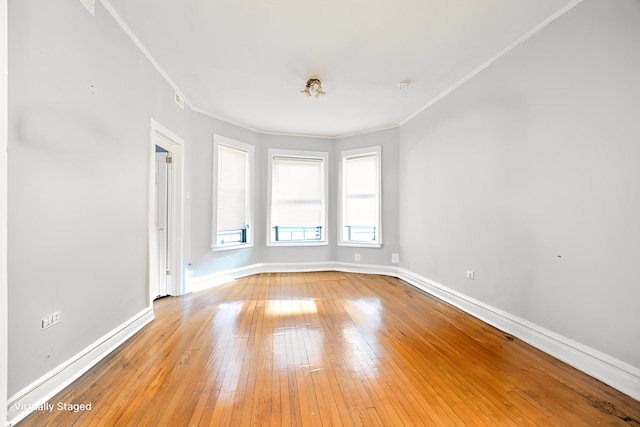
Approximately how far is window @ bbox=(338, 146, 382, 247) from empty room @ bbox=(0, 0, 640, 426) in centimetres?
126

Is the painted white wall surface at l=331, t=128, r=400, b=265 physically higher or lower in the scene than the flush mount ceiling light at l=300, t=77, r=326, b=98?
lower

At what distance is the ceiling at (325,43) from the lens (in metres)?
2.06

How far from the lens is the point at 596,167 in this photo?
185 centimetres

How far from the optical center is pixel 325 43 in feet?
8.14

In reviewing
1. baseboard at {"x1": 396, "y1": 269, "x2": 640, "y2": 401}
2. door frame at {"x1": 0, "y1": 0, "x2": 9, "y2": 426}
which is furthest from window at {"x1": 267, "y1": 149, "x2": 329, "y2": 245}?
door frame at {"x1": 0, "y1": 0, "x2": 9, "y2": 426}

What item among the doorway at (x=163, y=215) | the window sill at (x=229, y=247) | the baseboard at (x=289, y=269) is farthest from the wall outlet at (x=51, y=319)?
the window sill at (x=229, y=247)

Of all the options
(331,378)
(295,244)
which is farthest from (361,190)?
(331,378)

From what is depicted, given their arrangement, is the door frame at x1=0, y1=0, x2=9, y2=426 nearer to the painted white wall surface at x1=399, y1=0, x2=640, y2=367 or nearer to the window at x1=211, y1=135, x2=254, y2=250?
the window at x1=211, y1=135, x2=254, y2=250

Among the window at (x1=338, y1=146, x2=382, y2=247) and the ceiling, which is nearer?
the ceiling

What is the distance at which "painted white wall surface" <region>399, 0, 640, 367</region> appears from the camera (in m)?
1.71

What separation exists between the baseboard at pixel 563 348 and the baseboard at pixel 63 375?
351 centimetres

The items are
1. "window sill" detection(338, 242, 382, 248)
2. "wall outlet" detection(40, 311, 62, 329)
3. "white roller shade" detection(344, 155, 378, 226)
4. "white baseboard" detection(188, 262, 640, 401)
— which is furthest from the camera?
"white roller shade" detection(344, 155, 378, 226)

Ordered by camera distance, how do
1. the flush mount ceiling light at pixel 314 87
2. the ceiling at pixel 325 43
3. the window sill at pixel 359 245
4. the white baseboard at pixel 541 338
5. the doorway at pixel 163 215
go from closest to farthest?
the white baseboard at pixel 541 338 → the ceiling at pixel 325 43 → the flush mount ceiling light at pixel 314 87 → the doorway at pixel 163 215 → the window sill at pixel 359 245

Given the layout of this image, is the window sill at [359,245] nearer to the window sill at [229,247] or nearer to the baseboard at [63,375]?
the window sill at [229,247]
